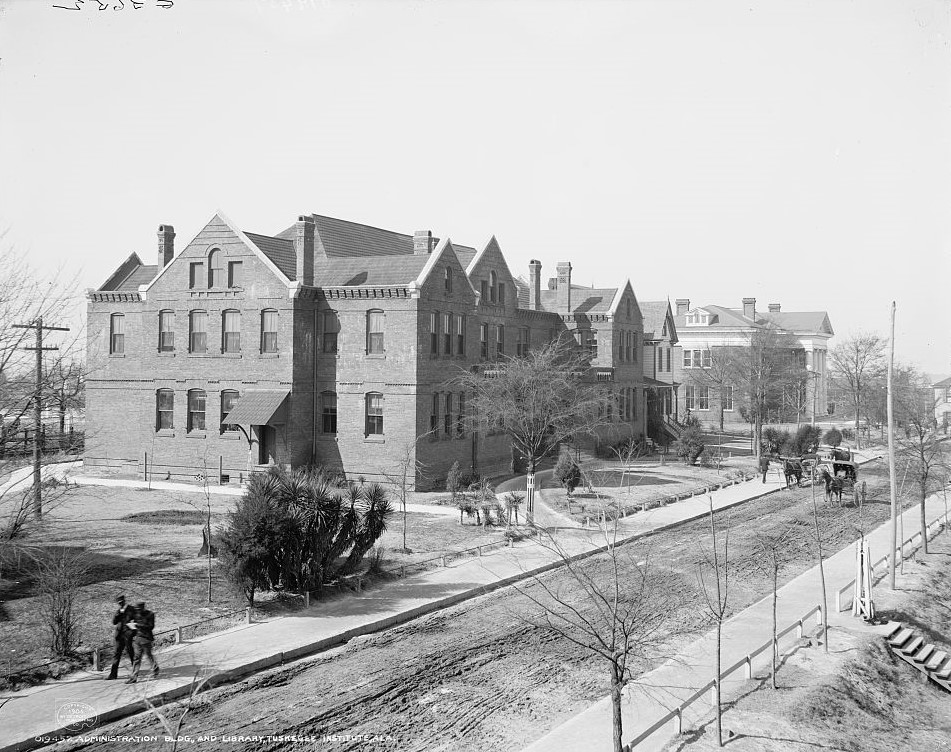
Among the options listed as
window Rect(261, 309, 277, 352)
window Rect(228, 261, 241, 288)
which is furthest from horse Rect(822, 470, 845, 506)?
window Rect(228, 261, 241, 288)

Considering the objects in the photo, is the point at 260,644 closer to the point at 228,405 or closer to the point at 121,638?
the point at 121,638

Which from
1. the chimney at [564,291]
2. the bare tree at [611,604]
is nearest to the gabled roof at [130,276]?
the chimney at [564,291]

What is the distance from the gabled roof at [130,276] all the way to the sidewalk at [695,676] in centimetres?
3539

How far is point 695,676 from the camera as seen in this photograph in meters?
15.2

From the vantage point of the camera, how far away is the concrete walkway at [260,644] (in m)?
12.8

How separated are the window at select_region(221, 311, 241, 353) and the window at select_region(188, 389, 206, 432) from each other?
252cm

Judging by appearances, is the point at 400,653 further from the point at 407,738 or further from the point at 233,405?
the point at 233,405

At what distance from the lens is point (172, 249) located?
43.8 meters

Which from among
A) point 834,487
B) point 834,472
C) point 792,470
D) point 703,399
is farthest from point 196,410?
point 703,399

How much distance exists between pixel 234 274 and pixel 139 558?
17865 millimetres

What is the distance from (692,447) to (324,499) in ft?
108

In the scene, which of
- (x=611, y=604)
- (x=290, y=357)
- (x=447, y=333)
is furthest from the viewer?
(x=447, y=333)

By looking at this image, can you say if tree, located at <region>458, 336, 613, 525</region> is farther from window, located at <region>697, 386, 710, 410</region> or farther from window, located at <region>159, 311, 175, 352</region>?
window, located at <region>697, 386, 710, 410</region>

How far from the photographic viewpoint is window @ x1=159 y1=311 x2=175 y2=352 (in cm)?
3994
